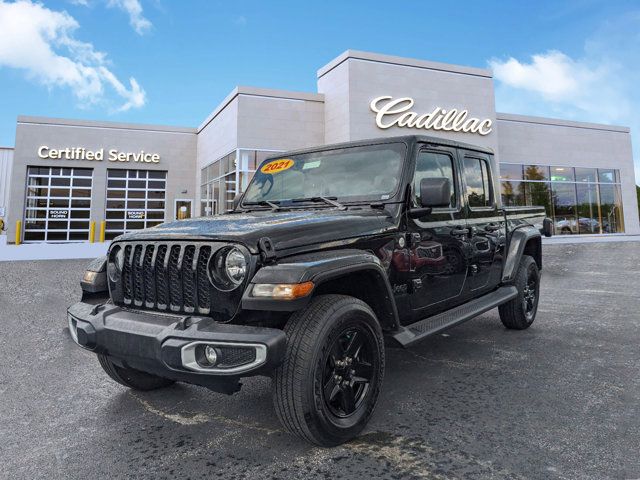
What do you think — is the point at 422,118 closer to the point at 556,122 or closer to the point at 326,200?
the point at 556,122

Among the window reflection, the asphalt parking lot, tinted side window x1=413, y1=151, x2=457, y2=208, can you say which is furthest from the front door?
the window reflection

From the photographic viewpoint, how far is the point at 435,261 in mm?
3363

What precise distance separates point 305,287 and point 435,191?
130 cm

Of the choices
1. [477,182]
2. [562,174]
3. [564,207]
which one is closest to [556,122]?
[562,174]

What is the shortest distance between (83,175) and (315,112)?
1455cm

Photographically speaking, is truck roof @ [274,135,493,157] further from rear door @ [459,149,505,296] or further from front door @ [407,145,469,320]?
rear door @ [459,149,505,296]

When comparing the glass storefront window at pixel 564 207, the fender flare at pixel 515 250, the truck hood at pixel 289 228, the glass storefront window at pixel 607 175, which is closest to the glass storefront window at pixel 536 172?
the glass storefront window at pixel 564 207

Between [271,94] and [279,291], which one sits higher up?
[271,94]

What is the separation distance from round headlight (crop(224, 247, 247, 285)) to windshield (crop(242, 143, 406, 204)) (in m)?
1.28

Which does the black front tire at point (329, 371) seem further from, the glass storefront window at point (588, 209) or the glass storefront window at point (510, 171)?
the glass storefront window at point (588, 209)

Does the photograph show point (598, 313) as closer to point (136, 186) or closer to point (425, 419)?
point (425, 419)

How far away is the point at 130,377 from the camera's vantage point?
3.17 meters

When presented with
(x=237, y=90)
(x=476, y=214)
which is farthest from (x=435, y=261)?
(x=237, y=90)

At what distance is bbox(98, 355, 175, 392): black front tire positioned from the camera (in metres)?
3.09
